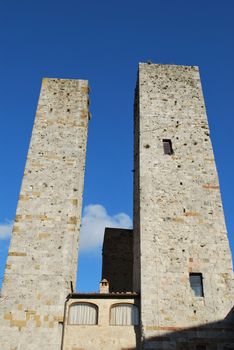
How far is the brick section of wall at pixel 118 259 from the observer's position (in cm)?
1742

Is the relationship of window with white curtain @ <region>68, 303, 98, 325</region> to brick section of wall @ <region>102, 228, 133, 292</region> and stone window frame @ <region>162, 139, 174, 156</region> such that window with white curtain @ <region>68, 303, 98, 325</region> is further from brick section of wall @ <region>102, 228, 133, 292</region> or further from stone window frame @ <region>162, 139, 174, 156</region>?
stone window frame @ <region>162, 139, 174, 156</region>

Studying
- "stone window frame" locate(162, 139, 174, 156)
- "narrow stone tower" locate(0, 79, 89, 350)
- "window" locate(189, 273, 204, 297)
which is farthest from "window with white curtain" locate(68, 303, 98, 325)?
"stone window frame" locate(162, 139, 174, 156)

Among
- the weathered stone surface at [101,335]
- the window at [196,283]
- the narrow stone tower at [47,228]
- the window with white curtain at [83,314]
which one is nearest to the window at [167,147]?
the narrow stone tower at [47,228]

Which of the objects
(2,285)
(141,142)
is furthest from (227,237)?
(2,285)

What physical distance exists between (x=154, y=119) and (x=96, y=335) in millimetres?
8719

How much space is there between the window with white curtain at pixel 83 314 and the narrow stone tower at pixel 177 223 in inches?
62.4

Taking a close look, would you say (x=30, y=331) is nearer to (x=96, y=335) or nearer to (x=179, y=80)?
(x=96, y=335)

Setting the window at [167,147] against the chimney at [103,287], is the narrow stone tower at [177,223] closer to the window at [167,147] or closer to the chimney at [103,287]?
the window at [167,147]

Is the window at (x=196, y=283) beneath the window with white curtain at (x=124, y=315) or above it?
above

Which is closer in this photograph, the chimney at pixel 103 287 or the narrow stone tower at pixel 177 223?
the narrow stone tower at pixel 177 223

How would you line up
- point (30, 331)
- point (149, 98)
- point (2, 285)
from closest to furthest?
point (30, 331) < point (2, 285) < point (149, 98)

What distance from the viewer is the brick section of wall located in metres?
17.4

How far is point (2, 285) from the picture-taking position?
40.2ft

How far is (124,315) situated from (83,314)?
1.28 m
